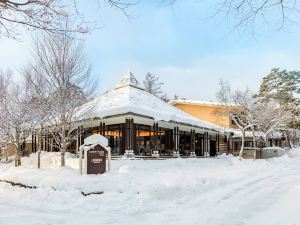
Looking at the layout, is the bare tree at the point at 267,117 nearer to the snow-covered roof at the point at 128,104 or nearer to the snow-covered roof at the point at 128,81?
the snow-covered roof at the point at 128,104

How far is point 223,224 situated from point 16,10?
6.47 meters

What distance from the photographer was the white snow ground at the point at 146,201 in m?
8.88

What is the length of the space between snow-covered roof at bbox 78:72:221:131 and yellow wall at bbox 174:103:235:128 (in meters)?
10.2

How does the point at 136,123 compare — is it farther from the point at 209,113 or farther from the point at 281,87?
the point at 281,87

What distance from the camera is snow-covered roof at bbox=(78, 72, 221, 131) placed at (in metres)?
21.9

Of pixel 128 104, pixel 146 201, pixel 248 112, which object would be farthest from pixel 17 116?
pixel 248 112

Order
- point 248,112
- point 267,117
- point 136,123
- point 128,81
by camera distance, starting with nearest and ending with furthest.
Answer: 1. point 136,123
2. point 128,81
3. point 248,112
4. point 267,117

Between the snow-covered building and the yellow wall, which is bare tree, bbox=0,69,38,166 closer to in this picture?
the snow-covered building

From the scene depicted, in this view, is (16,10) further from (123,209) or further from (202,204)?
(202,204)

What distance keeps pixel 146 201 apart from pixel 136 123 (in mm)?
14261

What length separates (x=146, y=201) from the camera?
1178 cm

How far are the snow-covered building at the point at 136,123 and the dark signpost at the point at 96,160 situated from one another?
529 cm

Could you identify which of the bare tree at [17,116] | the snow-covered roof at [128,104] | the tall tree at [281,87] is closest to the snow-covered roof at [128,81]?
the snow-covered roof at [128,104]

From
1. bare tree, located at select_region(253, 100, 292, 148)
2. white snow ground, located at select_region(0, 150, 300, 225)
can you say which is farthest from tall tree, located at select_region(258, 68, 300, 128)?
white snow ground, located at select_region(0, 150, 300, 225)
